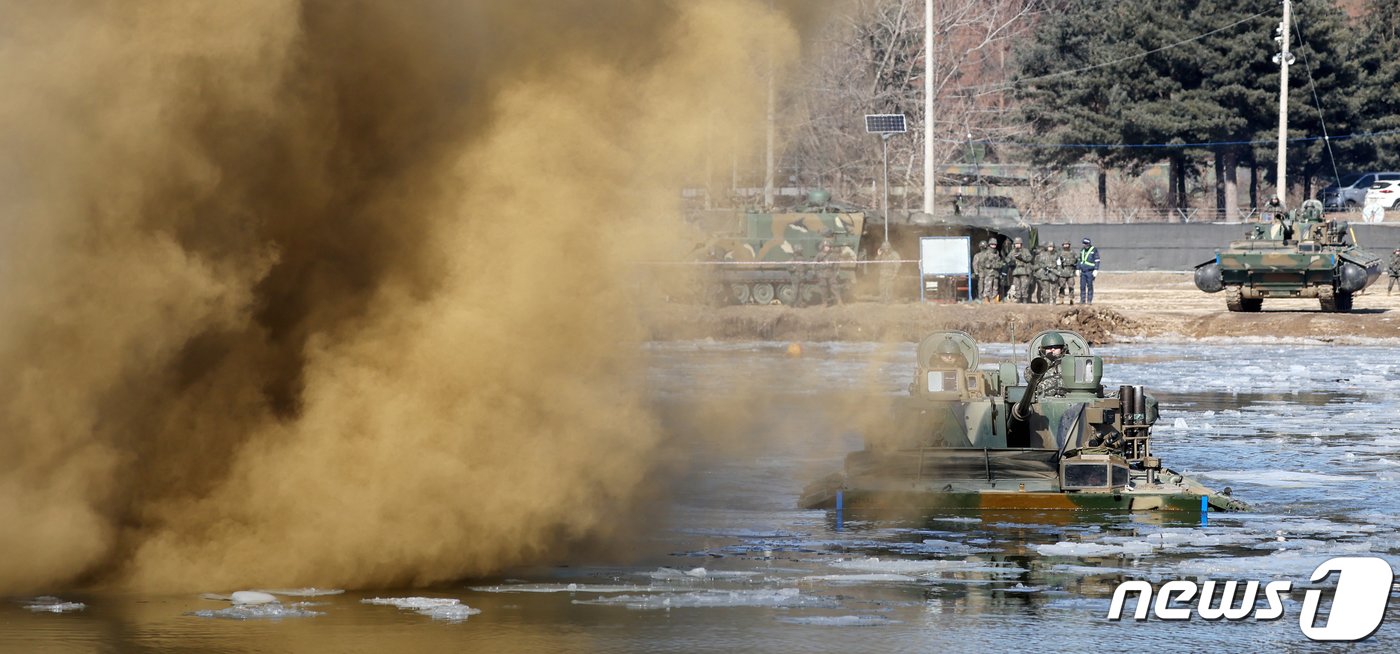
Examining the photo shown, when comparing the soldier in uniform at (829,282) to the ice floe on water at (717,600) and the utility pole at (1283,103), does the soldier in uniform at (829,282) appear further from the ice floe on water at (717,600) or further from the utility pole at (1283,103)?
the ice floe on water at (717,600)

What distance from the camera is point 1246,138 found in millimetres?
65312

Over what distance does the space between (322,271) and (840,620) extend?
12.7 feet

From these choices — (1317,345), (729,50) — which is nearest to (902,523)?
(729,50)

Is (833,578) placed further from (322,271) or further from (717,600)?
(322,271)

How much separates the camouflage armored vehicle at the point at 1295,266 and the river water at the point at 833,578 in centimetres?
1800

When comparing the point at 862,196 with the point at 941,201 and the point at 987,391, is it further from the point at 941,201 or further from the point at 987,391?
the point at 987,391

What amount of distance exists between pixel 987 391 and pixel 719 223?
27573 millimetres

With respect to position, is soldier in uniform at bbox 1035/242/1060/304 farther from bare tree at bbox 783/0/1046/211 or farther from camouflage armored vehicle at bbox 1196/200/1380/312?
bare tree at bbox 783/0/1046/211

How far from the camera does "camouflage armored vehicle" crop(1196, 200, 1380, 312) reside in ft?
129

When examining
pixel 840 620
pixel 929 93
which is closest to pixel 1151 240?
pixel 929 93

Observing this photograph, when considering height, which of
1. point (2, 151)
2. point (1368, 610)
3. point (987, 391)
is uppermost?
point (2, 151)

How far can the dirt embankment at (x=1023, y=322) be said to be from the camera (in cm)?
3628

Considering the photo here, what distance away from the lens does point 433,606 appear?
1144 centimetres

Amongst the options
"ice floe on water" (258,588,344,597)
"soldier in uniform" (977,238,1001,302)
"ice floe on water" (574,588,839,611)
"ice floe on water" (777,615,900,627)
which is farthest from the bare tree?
"ice floe on water" (777,615,900,627)
